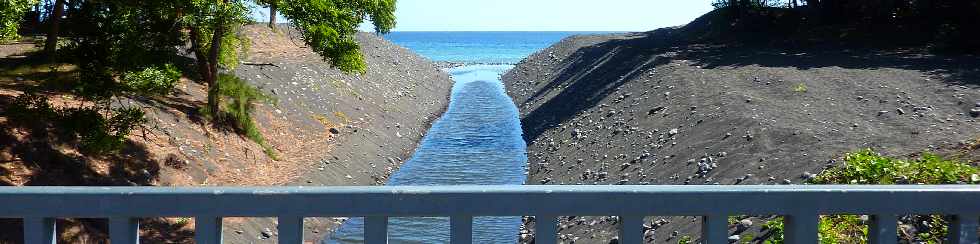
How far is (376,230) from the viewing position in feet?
11.5

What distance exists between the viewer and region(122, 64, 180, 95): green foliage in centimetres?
1459

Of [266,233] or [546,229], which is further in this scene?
[266,233]

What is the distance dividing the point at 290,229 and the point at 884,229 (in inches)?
104

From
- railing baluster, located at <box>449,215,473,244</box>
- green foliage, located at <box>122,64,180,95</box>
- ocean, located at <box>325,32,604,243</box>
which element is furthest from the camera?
ocean, located at <box>325,32,604,243</box>

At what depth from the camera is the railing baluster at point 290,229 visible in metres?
3.46

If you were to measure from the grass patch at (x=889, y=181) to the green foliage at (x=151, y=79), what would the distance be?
11.2m

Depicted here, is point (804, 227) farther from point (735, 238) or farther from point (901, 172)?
point (735, 238)

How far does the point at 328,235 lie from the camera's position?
17828mm

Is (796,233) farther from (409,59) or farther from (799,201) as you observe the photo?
(409,59)

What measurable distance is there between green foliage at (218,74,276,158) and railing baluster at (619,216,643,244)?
1965 cm

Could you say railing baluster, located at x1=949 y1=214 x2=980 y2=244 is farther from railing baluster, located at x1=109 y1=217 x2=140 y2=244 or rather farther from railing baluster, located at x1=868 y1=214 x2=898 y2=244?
railing baluster, located at x1=109 y1=217 x2=140 y2=244

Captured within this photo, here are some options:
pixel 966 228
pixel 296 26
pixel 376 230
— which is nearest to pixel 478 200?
pixel 376 230

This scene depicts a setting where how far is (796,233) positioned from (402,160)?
25.6 metres

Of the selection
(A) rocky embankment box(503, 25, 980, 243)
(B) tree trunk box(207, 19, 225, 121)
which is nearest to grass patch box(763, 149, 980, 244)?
(A) rocky embankment box(503, 25, 980, 243)
